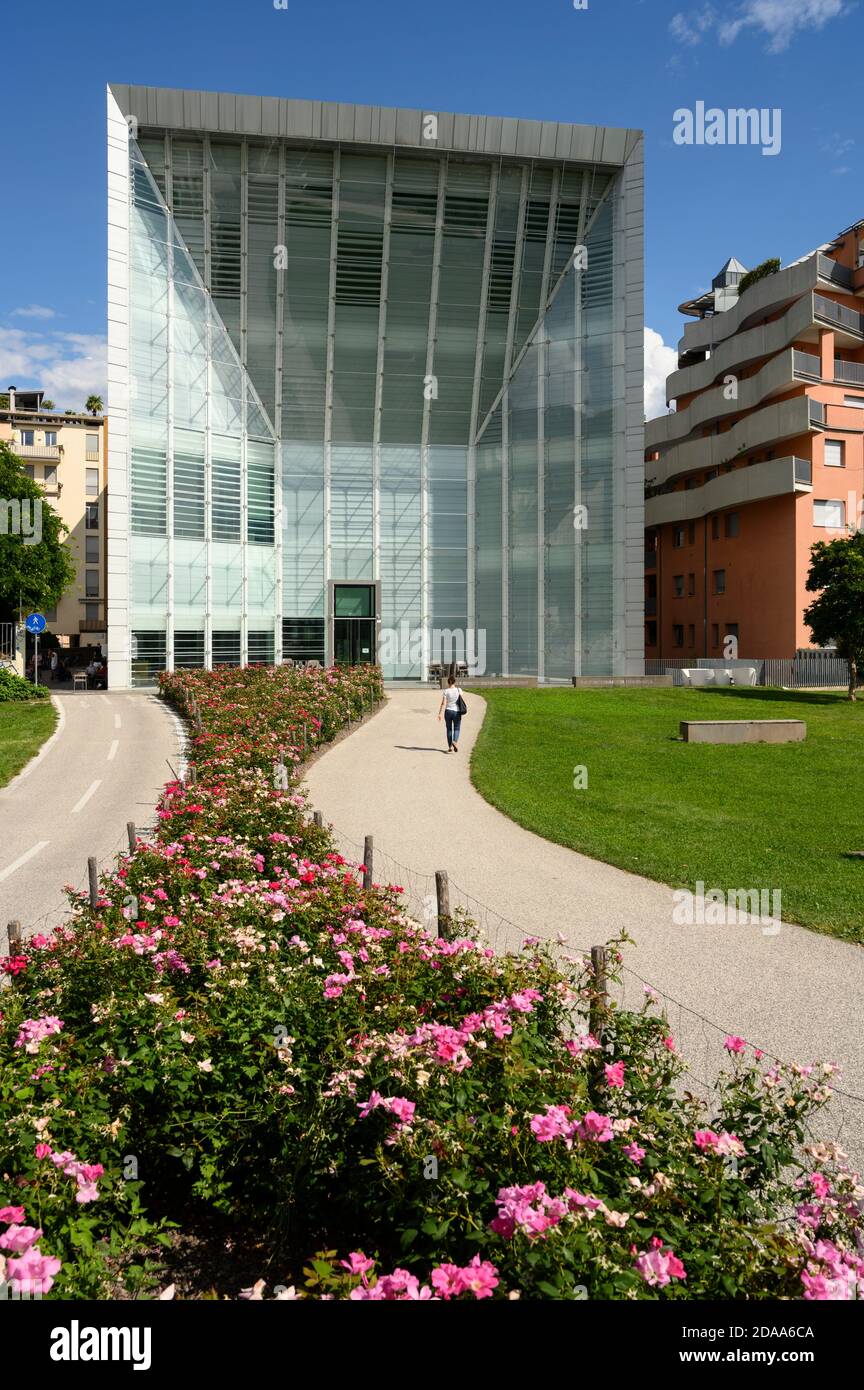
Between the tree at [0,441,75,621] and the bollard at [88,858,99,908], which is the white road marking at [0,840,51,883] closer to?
the bollard at [88,858,99,908]

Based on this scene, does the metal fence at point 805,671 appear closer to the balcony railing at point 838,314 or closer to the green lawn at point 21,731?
the balcony railing at point 838,314

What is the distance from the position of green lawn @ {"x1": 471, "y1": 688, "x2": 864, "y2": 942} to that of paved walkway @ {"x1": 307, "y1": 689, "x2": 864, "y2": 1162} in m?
0.69

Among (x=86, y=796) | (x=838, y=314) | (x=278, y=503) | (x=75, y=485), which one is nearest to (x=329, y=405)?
(x=278, y=503)

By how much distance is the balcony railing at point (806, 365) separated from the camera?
42.1 metres

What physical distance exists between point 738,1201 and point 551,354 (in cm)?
4651

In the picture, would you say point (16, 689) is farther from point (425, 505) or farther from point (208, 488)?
point (425, 505)

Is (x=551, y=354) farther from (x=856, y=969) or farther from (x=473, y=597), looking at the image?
(x=856, y=969)

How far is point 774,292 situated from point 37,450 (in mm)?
63296

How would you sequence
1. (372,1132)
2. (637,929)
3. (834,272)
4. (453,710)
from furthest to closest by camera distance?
1. (834,272)
2. (453,710)
3. (637,929)
4. (372,1132)

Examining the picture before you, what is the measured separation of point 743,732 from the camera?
23.5 meters

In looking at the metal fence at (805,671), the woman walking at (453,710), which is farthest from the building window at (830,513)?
the woman walking at (453,710)

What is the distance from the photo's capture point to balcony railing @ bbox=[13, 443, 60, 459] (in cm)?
7675

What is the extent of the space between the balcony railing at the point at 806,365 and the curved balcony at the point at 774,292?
157 inches

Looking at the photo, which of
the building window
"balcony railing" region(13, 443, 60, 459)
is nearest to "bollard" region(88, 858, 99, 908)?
the building window
